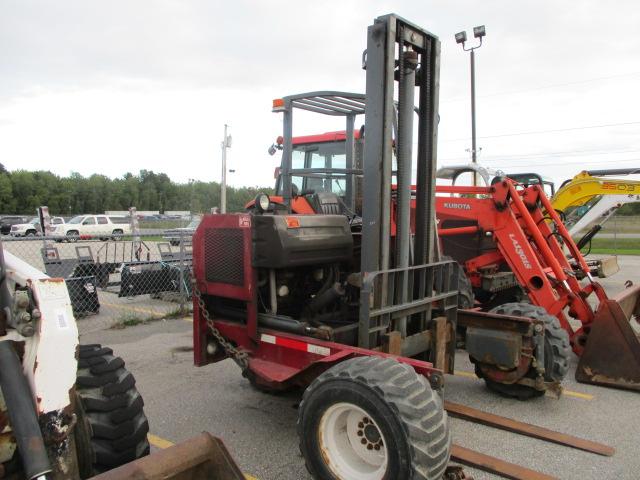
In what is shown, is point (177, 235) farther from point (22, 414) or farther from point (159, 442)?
point (22, 414)

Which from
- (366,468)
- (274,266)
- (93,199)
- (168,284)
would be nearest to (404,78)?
(274,266)

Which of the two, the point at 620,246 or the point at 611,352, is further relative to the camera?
the point at 620,246

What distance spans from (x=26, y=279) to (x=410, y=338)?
9.15 ft

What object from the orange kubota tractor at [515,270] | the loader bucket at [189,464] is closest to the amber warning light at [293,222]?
the orange kubota tractor at [515,270]

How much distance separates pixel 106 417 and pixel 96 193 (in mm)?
73109

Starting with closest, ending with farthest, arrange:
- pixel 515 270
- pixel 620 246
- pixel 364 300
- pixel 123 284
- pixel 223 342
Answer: pixel 364 300
pixel 223 342
pixel 515 270
pixel 123 284
pixel 620 246

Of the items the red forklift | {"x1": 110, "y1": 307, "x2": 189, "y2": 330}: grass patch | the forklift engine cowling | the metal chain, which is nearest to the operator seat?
the red forklift

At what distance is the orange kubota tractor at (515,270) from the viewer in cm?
487

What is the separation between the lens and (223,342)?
430 cm

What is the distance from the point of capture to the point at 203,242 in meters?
4.54

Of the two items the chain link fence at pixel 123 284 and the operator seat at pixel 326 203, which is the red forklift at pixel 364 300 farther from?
the chain link fence at pixel 123 284

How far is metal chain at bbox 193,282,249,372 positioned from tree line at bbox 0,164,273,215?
41.5 m

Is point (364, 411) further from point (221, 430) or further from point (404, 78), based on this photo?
point (404, 78)

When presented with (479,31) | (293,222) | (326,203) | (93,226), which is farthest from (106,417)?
(93,226)
